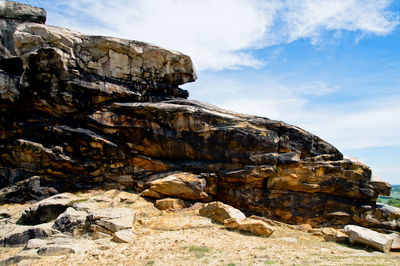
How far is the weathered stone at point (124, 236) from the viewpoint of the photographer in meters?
12.1

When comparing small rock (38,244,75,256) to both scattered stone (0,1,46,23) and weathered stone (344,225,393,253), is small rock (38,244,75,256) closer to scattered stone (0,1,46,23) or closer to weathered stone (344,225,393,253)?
weathered stone (344,225,393,253)

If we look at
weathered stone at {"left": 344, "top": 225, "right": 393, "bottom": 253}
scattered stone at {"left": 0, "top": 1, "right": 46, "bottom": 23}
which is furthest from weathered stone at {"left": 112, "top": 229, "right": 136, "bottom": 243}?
scattered stone at {"left": 0, "top": 1, "right": 46, "bottom": 23}

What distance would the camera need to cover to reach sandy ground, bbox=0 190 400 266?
32.8 ft

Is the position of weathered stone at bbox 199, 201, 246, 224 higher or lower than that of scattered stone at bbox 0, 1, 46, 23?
lower

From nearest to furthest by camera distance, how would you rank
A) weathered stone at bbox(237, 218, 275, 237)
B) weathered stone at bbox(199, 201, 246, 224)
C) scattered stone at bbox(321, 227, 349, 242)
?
weathered stone at bbox(237, 218, 275, 237) < scattered stone at bbox(321, 227, 349, 242) < weathered stone at bbox(199, 201, 246, 224)

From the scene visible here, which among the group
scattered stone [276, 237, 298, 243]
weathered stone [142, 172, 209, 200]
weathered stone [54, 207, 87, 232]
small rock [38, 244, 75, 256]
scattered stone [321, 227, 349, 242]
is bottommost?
small rock [38, 244, 75, 256]

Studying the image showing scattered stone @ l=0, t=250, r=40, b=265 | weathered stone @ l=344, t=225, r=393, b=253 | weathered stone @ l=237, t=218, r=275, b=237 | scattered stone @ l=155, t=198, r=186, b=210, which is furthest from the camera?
scattered stone @ l=155, t=198, r=186, b=210

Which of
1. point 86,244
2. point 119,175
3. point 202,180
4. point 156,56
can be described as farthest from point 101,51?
point 86,244

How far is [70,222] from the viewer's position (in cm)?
1355

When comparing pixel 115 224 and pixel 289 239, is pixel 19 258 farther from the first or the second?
pixel 289 239

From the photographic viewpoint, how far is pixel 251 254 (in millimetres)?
10648

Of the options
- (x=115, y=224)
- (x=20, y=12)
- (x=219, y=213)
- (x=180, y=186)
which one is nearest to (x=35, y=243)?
(x=115, y=224)

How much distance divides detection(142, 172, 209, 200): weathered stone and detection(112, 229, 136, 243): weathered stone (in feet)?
18.7

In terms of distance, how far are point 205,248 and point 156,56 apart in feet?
55.4
